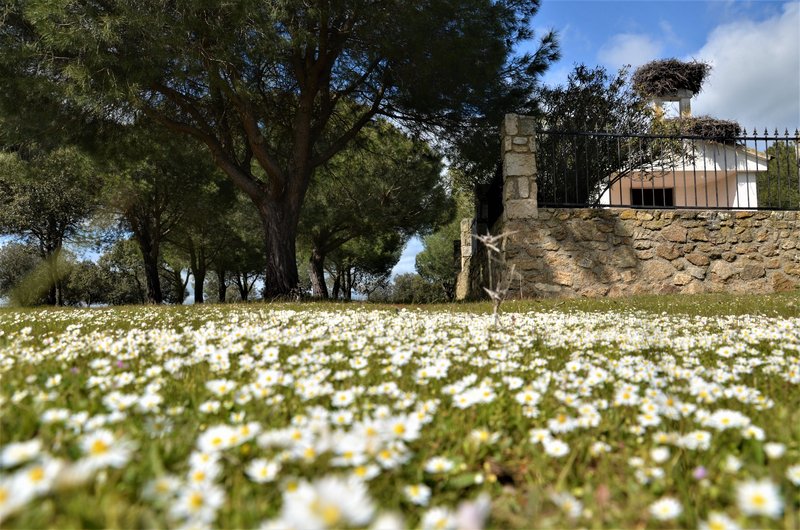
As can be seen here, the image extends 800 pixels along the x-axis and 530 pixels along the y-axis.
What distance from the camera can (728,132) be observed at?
17.9 metres

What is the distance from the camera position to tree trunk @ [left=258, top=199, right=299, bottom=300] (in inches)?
463

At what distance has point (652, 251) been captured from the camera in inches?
428

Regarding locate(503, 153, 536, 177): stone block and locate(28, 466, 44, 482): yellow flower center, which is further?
locate(503, 153, 536, 177): stone block

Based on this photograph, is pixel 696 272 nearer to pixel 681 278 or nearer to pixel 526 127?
pixel 681 278

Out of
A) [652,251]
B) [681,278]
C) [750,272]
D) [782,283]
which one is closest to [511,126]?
[652,251]

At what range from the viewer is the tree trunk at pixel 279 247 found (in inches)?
463

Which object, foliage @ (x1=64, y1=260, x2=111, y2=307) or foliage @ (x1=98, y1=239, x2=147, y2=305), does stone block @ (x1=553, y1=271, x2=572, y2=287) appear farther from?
foliage @ (x1=64, y1=260, x2=111, y2=307)

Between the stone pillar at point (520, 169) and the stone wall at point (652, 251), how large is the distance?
0.85ft

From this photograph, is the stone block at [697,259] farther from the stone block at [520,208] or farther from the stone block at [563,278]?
the stone block at [520,208]

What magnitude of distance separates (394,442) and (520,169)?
9.60 m

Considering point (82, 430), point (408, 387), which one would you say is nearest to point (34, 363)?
point (82, 430)

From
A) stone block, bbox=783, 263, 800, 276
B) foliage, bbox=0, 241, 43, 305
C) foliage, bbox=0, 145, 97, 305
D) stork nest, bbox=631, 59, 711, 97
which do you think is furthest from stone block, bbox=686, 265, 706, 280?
foliage, bbox=0, 241, 43, 305

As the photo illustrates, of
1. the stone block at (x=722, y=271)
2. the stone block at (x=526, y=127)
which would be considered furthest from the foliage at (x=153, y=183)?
the stone block at (x=722, y=271)

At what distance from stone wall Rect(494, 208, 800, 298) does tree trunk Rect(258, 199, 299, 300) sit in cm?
508
